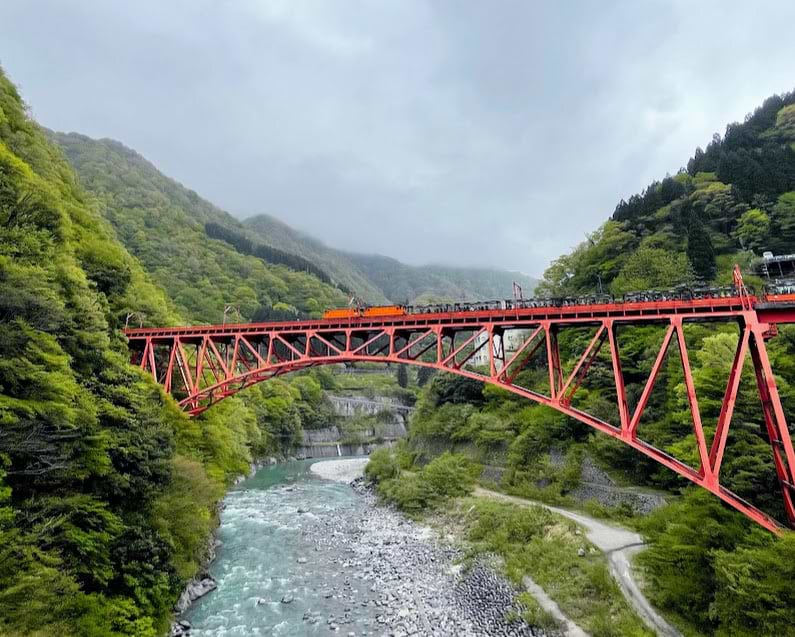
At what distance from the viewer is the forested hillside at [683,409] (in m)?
10.5

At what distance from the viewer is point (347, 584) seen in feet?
56.4

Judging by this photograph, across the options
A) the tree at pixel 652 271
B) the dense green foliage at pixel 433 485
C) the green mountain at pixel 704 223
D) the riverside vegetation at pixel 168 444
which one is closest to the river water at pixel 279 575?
the riverside vegetation at pixel 168 444

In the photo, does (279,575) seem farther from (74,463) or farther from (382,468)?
(382,468)

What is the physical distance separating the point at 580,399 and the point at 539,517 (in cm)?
983

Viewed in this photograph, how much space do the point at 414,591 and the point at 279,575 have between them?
20.2 feet

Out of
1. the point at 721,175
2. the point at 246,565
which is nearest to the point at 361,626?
the point at 246,565

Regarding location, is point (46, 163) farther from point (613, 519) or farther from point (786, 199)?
point (786, 199)

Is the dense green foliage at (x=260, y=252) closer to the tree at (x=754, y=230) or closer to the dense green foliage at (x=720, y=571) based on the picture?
the tree at (x=754, y=230)

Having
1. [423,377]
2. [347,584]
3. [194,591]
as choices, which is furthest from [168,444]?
[423,377]

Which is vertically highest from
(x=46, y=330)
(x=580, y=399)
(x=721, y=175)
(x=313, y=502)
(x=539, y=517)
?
(x=721, y=175)

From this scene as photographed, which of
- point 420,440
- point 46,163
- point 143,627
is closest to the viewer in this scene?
point 143,627

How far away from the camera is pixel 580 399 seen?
2666cm

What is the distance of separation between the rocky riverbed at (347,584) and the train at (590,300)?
10.8 metres

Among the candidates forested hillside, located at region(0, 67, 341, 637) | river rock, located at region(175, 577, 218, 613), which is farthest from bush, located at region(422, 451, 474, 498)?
river rock, located at region(175, 577, 218, 613)
